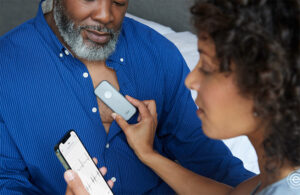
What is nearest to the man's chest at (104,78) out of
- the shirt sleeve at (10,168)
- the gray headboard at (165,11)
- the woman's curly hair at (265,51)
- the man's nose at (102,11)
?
the man's nose at (102,11)

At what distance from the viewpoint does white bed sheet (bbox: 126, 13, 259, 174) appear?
1.42 meters

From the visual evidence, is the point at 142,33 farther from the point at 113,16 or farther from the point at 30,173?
the point at 30,173

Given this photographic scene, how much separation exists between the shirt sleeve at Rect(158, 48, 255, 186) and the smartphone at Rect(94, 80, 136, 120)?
0.19 meters

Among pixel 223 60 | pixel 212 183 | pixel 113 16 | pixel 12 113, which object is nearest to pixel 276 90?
pixel 223 60

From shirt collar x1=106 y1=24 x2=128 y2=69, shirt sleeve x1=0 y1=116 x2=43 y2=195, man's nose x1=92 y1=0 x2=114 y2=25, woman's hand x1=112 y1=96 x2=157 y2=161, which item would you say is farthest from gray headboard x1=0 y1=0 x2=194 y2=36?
shirt sleeve x1=0 y1=116 x2=43 y2=195

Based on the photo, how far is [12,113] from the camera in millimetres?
1032

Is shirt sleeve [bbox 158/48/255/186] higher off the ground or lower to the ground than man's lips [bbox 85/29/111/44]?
lower

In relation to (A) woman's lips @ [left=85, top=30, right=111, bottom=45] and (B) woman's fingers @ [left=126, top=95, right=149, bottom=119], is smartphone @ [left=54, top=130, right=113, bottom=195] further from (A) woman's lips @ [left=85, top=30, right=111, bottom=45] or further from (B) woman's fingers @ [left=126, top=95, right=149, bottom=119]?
(A) woman's lips @ [left=85, top=30, right=111, bottom=45]

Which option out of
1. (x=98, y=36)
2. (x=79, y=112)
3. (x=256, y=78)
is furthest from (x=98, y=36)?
(x=256, y=78)

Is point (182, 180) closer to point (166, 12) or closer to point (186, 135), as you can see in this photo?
point (186, 135)

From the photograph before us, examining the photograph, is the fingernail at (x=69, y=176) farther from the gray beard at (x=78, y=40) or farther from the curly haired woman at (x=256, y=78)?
the gray beard at (x=78, y=40)

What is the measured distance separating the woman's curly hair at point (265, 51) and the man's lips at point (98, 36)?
1.56ft

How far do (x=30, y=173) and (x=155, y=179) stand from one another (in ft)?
1.29

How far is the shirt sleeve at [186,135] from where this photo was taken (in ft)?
3.98
